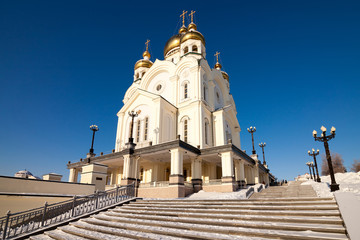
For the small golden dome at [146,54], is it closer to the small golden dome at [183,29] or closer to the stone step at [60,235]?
the small golden dome at [183,29]

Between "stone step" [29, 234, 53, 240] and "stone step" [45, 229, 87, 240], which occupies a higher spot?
"stone step" [45, 229, 87, 240]

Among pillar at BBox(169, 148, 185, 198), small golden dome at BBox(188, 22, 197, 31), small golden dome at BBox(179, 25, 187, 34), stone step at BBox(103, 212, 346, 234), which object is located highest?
small golden dome at BBox(179, 25, 187, 34)

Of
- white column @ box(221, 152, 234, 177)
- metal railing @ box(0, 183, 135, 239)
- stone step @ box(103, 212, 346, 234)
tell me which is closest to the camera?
stone step @ box(103, 212, 346, 234)

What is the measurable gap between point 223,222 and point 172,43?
32.7 metres

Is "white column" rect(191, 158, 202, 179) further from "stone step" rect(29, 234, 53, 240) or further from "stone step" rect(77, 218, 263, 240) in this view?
"stone step" rect(29, 234, 53, 240)

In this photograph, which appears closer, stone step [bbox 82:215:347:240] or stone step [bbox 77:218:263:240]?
stone step [bbox 82:215:347:240]

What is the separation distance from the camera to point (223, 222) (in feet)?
23.4

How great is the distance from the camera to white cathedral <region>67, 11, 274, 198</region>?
17797 millimetres

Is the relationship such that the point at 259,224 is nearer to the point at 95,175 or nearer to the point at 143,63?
the point at 95,175

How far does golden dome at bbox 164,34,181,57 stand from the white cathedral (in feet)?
12.0

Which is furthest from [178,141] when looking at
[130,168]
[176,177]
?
[130,168]

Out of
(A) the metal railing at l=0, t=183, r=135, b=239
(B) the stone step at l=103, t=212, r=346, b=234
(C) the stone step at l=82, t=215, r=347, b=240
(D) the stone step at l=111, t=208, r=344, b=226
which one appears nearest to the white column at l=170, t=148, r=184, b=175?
(A) the metal railing at l=0, t=183, r=135, b=239

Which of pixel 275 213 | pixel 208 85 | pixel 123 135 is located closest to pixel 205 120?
pixel 208 85

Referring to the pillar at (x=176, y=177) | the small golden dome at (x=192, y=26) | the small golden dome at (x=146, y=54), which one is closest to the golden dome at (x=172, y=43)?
the small golden dome at (x=192, y=26)
